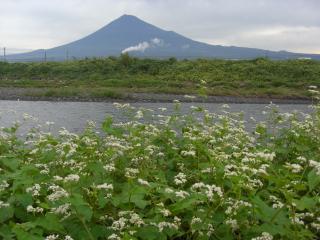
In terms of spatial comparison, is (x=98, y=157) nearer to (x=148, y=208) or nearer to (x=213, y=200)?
(x=148, y=208)

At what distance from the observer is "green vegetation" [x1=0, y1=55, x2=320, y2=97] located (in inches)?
2009

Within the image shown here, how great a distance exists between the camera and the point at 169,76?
57.5m

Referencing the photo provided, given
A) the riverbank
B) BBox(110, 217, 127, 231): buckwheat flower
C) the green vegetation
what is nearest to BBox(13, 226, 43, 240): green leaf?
BBox(110, 217, 127, 231): buckwheat flower

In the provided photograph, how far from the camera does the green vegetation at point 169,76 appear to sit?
167ft

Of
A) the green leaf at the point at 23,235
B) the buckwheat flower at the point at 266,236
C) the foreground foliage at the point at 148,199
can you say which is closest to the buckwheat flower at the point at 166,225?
the foreground foliage at the point at 148,199

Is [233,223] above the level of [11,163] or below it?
below

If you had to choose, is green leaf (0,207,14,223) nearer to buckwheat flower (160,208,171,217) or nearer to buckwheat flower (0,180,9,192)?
buckwheat flower (0,180,9,192)

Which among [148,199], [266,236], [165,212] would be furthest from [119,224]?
[266,236]

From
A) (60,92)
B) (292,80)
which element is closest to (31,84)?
(60,92)

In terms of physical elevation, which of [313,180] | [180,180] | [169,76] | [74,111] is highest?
[313,180]

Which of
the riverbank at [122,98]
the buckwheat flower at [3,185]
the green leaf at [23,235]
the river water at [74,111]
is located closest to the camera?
the green leaf at [23,235]

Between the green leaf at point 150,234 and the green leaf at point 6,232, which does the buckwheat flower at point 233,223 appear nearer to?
the green leaf at point 150,234

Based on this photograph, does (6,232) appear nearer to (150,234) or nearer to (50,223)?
(50,223)

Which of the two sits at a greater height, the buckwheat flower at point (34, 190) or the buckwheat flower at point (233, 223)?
the buckwheat flower at point (34, 190)
